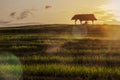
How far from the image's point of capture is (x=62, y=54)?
509 inches

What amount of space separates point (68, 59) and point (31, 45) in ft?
12.2

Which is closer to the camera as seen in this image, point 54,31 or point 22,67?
point 22,67

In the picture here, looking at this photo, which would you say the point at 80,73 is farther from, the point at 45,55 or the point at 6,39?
the point at 6,39

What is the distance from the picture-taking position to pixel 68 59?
12.0 meters

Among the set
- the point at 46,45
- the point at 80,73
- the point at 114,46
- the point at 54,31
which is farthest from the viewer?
the point at 54,31

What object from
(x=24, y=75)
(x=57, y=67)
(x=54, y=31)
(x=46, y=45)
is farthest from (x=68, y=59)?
(x=54, y=31)

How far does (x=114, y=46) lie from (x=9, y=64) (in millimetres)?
3901

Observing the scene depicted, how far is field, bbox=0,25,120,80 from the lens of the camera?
413 inches

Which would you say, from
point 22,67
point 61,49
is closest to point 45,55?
point 61,49

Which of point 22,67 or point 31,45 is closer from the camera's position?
point 22,67

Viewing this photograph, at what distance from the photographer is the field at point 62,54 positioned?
10.5 m

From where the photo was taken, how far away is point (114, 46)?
13.5 m

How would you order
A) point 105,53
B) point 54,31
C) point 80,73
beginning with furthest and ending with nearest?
point 54,31, point 105,53, point 80,73

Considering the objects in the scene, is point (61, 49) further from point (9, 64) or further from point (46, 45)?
point (9, 64)
